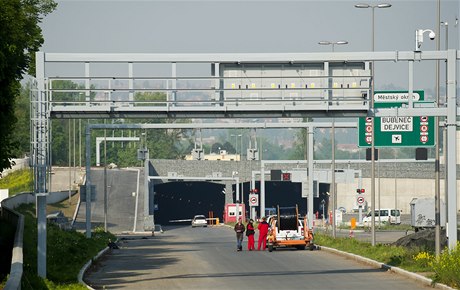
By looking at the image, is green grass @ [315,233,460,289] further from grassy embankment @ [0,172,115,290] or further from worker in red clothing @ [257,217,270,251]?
grassy embankment @ [0,172,115,290]

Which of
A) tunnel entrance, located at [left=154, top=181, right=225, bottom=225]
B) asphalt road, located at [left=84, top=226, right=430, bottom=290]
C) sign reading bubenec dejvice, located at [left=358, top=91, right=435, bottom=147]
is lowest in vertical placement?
tunnel entrance, located at [left=154, top=181, right=225, bottom=225]

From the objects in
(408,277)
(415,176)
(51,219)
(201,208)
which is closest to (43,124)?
(408,277)

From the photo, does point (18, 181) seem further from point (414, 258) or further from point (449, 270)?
point (449, 270)

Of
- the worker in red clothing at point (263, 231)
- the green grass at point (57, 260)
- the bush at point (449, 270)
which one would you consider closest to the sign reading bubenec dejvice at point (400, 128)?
the worker in red clothing at point (263, 231)

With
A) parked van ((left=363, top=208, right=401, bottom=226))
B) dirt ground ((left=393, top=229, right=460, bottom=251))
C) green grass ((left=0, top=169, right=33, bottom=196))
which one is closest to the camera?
dirt ground ((left=393, top=229, right=460, bottom=251))

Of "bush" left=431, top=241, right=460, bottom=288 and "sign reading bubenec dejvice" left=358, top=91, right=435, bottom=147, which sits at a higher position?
"sign reading bubenec dejvice" left=358, top=91, right=435, bottom=147

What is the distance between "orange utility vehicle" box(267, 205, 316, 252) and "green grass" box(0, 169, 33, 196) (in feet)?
248

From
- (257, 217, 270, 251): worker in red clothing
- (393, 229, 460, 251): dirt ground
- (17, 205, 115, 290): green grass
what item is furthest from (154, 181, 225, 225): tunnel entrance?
(393, 229, 460, 251): dirt ground

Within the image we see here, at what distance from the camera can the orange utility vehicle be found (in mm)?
53000

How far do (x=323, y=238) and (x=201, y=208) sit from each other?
386 ft

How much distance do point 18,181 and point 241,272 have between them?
10167 centimetres

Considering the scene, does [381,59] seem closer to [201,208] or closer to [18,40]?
[18,40]

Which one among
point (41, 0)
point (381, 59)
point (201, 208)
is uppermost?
point (41, 0)

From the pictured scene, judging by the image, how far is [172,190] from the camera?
161500 millimetres
